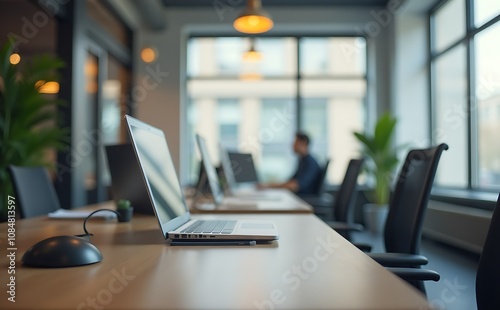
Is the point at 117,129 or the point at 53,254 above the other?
the point at 117,129

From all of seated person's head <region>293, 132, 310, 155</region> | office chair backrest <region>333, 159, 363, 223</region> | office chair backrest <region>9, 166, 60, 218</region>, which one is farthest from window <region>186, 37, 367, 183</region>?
office chair backrest <region>9, 166, 60, 218</region>

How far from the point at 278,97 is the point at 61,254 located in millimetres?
6430

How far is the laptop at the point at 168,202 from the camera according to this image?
4.44 ft

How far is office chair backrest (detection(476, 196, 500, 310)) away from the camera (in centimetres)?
125

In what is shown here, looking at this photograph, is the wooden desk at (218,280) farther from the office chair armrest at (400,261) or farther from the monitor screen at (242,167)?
the monitor screen at (242,167)

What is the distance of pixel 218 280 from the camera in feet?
3.09

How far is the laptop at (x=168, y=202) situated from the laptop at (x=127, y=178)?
483mm

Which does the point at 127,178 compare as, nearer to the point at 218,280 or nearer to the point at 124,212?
the point at 124,212

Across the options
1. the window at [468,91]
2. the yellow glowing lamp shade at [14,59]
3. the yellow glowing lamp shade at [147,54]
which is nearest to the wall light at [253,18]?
the yellow glowing lamp shade at [14,59]

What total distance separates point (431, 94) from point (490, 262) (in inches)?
220

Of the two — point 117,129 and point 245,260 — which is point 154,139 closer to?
point 245,260

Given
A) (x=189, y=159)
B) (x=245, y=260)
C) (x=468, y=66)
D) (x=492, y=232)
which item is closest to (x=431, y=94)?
(x=468, y=66)

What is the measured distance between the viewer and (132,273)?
999mm

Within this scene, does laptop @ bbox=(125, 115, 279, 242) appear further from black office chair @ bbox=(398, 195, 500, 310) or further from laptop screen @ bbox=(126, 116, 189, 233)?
black office chair @ bbox=(398, 195, 500, 310)
